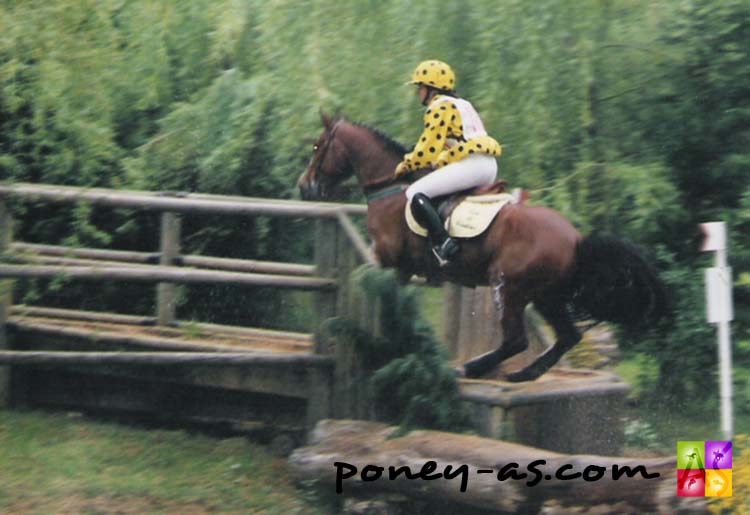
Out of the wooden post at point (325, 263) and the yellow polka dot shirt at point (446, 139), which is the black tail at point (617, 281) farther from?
the wooden post at point (325, 263)

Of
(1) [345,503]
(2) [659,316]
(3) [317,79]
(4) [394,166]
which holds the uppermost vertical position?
(3) [317,79]

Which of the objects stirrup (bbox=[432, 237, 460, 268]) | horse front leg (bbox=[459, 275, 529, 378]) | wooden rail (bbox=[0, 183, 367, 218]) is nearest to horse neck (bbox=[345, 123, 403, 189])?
wooden rail (bbox=[0, 183, 367, 218])

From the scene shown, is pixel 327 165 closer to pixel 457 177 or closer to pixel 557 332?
pixel 457 177

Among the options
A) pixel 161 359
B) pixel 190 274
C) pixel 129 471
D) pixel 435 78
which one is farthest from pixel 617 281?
pixel 129 471

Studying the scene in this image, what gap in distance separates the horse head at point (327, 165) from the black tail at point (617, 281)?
76.3 inches

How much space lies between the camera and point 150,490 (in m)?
8.05

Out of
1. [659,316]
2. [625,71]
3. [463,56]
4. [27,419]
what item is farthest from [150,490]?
[625,71]

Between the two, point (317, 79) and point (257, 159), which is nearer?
point (317, 79)

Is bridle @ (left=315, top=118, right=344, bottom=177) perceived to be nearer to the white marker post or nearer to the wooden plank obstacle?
the wooden plank obstacle

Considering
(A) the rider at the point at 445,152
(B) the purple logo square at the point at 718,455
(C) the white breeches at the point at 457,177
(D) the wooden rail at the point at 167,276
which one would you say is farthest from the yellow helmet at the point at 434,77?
(B) the purple logo square at the point at 718,455

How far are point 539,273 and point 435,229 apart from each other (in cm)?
74

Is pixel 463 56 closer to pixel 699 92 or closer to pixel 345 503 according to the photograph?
pixel 699 92

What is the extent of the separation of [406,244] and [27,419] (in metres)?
2.82

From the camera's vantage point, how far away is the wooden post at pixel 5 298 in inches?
368
